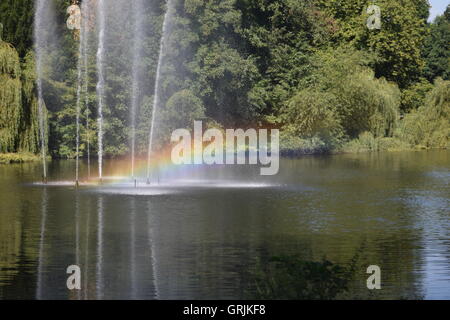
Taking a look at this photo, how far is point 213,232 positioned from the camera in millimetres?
27109

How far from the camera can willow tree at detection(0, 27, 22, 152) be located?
58188 mm

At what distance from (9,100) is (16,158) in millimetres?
3769

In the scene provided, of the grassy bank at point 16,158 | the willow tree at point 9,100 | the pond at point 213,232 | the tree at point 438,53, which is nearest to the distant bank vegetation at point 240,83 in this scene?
the willow tree at point 9,100

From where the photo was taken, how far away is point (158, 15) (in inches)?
2766

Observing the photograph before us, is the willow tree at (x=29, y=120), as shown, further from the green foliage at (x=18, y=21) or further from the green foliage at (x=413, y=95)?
the green foliage at (x=413, y=95)

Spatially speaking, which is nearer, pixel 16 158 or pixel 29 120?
pixel 16 158

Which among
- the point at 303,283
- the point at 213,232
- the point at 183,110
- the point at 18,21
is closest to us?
the point at 303,283

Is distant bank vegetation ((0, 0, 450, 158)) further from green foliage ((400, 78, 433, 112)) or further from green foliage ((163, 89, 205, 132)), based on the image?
green foliage ((400, 78, 433, 112))

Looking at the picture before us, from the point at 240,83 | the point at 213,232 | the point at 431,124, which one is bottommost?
the point at 213,232

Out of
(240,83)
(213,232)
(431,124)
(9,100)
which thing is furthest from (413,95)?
(213,232)

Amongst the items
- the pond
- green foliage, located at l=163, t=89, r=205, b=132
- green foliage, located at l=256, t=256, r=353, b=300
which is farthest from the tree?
green foliage, located at l=256, t=256, r=353, b=300

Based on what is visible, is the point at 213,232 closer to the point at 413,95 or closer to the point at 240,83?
the point at 240,83

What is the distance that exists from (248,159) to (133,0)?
15.7 metres
